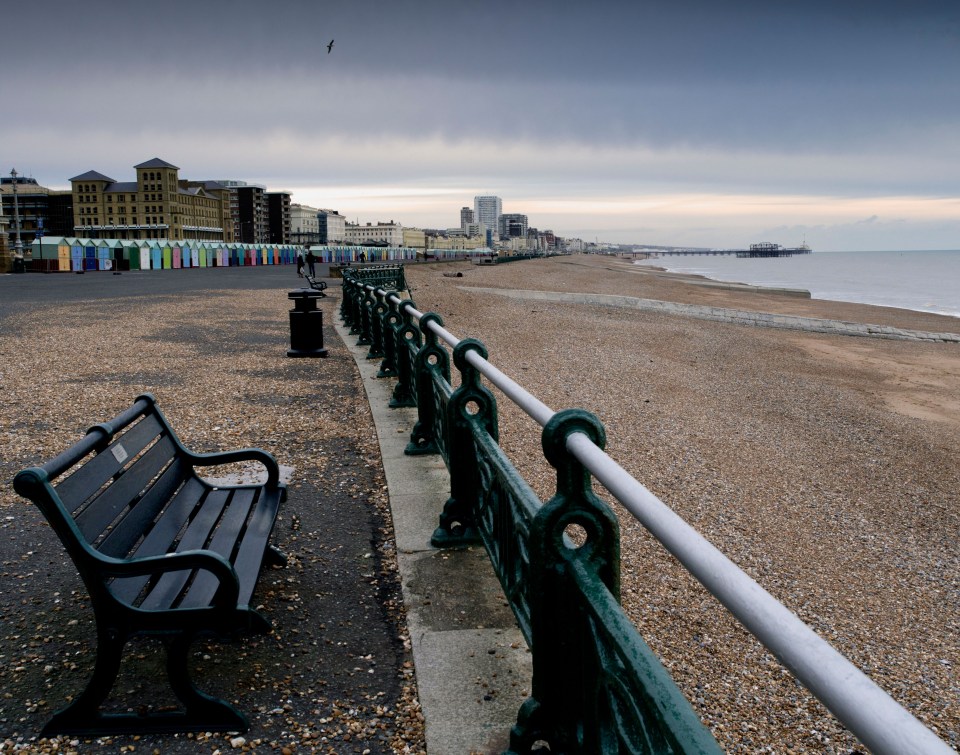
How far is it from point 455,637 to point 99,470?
5.23 ft

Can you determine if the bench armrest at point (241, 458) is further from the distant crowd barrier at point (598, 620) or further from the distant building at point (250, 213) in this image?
the distant building at point (250, 213)

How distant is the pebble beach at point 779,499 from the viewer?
Result: 3.97 metres

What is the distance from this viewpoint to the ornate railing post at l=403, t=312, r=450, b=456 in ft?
19.5

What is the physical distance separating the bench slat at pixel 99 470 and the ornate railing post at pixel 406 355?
12.1 ft

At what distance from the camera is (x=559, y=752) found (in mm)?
2584

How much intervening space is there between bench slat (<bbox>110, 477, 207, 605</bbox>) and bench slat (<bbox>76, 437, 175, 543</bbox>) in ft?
0.55

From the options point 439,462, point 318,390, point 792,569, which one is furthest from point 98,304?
point 792,569

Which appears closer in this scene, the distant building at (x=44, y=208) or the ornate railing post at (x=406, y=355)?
the ornate railing post at (x=406, y=355)

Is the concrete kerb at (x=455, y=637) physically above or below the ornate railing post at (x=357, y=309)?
below

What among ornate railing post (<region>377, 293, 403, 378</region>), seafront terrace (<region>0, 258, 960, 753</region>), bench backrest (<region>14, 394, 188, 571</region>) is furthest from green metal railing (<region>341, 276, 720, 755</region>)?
ornate railing post (<region>377, 293, 403, 378</region>)

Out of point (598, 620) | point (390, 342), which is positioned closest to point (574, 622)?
point (598, 620)

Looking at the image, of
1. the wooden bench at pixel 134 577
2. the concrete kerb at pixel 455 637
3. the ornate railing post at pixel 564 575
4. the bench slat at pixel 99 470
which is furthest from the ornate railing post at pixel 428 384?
the ornate railing post at pixel 564 575

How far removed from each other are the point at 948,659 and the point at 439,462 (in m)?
3.44

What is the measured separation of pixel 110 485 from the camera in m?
3.25
